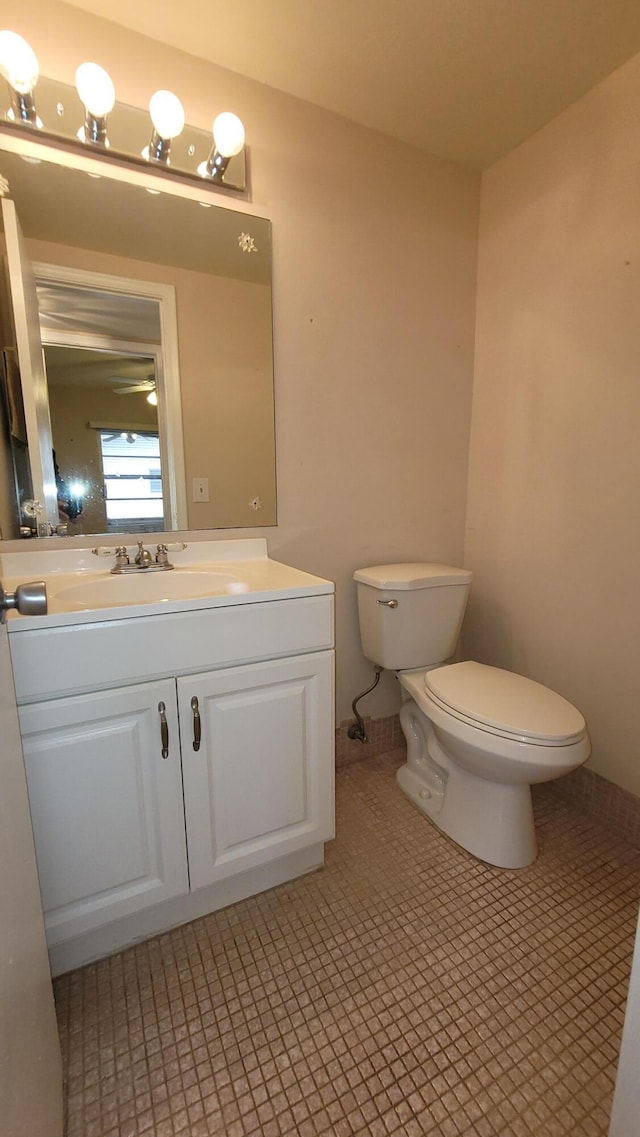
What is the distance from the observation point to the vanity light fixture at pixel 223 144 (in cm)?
124

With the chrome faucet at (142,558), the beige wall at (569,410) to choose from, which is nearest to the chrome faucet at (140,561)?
the chrome faucet at (142,558)

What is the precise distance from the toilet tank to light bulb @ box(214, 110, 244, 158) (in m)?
1.24

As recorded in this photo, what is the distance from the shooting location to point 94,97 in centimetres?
111

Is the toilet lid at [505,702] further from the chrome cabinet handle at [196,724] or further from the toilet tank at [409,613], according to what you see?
the chrome cabinet handle at [196,724]

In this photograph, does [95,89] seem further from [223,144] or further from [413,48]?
[413,48]

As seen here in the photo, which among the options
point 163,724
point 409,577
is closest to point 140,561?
point 163,724

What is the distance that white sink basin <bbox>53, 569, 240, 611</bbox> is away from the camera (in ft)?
3.87

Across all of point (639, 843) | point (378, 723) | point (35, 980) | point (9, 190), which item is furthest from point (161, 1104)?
point (9, 190)

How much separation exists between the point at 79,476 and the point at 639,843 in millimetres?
1917

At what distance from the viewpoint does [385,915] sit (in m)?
1.21

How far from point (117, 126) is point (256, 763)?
5.34ft

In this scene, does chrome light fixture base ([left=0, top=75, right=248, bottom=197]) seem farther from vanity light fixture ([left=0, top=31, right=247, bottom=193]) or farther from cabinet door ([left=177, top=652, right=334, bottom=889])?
cabinet door ([left=177, top=652, right=334, bottom=889])

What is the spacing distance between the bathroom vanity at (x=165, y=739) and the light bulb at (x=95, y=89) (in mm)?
1056

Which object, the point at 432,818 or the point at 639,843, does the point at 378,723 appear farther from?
the point at 639,843
